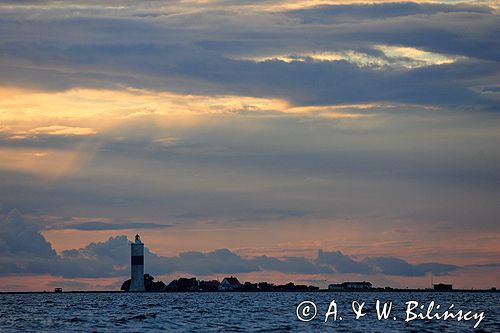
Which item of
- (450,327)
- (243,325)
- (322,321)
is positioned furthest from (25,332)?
(450,327)

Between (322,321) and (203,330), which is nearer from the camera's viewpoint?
(203,330)

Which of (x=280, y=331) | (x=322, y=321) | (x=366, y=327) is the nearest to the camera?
(x=280, y=331)

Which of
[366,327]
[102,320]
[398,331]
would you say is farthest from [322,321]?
[102,320]

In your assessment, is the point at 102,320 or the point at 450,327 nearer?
the point at 450,327

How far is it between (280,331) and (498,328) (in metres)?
20.4

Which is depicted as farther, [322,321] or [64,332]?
[322,321]

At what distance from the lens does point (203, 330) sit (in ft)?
265

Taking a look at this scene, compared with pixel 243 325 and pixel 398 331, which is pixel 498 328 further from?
pixel 243 325

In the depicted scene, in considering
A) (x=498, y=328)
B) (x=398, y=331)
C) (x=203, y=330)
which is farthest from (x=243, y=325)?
(x=498, y=328)

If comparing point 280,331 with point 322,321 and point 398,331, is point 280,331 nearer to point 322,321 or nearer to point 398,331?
point 398,331

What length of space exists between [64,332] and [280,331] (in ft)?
61.7

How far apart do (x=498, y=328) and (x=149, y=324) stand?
32.8m

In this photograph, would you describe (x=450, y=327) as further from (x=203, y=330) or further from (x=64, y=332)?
(x=64, y=332)

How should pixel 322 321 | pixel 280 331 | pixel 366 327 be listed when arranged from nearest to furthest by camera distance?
pixel 280 331 → pixel 366 327 → pixel 322 321
